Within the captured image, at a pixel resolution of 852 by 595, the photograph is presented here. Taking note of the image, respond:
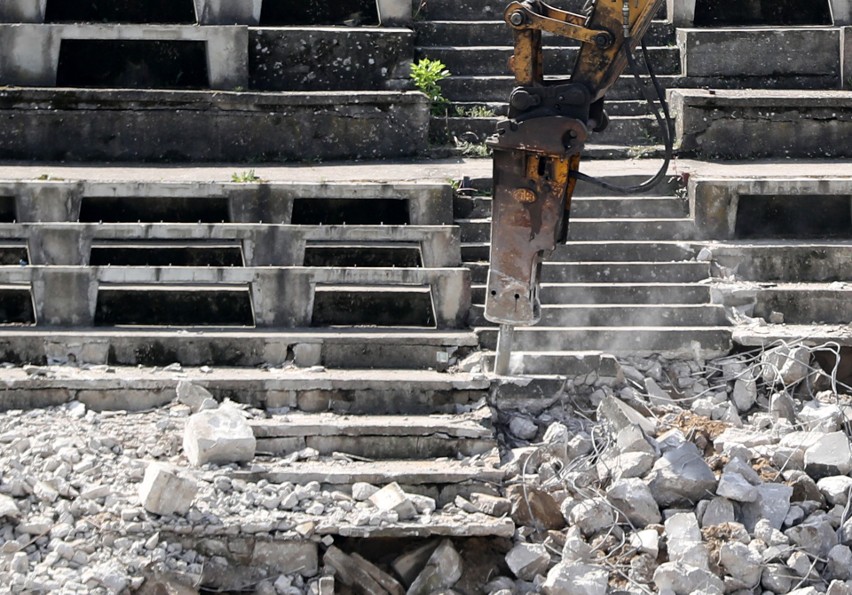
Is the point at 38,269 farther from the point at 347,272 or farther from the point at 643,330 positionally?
the point at 643,330

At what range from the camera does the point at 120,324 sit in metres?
11.1

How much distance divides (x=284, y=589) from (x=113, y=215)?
3856mm

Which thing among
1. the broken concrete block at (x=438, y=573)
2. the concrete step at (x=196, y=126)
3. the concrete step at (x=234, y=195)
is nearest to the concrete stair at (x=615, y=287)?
the concrete step at (x=234, y=195)

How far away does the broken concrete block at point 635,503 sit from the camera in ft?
30.3

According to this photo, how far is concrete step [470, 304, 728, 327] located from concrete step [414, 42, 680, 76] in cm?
319

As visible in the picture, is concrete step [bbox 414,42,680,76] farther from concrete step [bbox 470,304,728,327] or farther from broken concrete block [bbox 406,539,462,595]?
broken concrete block [bbox 406,539,462,595]

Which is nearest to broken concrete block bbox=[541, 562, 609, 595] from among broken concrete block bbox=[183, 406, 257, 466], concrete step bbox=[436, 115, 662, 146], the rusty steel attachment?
the rusty steel attachment

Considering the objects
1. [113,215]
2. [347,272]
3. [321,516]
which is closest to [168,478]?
[321,516]

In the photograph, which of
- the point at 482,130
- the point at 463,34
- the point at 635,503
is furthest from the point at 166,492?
the point at 463,34

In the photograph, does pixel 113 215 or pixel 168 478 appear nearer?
pixel 168 478

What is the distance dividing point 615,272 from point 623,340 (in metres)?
0.71

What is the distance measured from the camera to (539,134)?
9547 millimetres

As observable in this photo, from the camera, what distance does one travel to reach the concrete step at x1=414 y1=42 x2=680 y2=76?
13195 mm

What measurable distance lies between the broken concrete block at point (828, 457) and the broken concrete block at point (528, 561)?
73.7 inches
